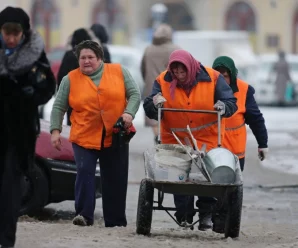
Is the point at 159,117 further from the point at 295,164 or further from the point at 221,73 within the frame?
the point at 295,164

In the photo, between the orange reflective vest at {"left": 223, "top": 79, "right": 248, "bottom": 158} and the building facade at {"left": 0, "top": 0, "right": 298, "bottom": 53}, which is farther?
the building facade at {"left": 0, "top": 0, "right": 298, "bottom": 53}

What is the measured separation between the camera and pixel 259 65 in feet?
126

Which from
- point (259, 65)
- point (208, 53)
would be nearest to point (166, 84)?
point (259, 65)

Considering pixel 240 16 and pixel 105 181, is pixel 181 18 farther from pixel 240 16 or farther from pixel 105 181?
pixel 105 181

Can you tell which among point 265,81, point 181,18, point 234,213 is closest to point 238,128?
point 234,213

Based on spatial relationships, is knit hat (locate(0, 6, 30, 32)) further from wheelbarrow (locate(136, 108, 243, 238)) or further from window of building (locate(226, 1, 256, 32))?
window of building (locate(226, 1, 256, 32))

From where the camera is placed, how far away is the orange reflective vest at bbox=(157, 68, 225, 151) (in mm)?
9750

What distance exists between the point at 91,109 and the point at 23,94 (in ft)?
6.35

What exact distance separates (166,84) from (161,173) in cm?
93

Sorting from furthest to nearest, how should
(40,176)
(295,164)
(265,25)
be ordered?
1. (265,25)
2. (295,164)
3. (40,176)

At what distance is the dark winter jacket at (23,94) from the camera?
8172mm

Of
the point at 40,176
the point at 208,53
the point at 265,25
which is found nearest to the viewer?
the point at 40,176

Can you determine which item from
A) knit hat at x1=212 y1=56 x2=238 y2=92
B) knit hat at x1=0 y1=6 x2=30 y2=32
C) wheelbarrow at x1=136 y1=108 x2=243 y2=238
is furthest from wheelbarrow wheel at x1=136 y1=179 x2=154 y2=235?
knit hat at x1=0 y1=6 x2=30 y2=32

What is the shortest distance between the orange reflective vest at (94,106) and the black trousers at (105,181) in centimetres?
11
